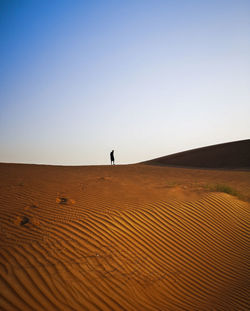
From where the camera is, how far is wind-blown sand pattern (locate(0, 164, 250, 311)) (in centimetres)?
332

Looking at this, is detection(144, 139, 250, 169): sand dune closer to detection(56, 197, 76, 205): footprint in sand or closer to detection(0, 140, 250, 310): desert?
detection(0, 140, 250, 310): desert

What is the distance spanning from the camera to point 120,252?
14.2 ft

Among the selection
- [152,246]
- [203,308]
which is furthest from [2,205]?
[203,308]

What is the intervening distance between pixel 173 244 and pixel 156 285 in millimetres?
1355

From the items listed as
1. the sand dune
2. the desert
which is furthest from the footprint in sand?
the sand dune

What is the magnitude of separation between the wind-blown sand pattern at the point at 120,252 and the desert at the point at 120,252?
0.02m

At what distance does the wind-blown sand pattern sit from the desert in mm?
17

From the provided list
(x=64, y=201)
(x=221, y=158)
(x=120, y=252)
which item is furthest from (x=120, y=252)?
(x=221, y=158)

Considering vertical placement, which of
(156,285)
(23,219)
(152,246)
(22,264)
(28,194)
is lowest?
(156,285)

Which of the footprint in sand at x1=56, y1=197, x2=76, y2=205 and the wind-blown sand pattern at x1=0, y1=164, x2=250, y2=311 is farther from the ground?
the footprint in sand at x1=56, y1=197, x2=76, y2=205

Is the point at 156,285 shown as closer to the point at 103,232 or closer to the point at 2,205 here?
the point at 103,232

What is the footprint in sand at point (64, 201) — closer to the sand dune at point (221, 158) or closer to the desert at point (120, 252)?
the desert at point (120, 252)

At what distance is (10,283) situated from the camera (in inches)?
125

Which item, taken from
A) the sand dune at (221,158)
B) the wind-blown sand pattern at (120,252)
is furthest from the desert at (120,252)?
the sand dune at (221,158)
